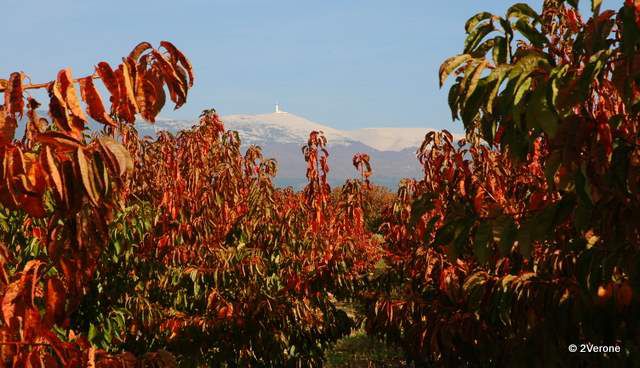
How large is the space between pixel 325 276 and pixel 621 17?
5067 mm

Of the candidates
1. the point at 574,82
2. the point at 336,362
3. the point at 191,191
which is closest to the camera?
the point at 574,82

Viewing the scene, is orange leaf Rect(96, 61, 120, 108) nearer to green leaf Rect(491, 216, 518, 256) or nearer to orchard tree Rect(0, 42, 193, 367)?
orchard tree Rect(0, 42, 193, 367)

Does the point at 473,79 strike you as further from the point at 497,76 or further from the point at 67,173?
the point at 67,173

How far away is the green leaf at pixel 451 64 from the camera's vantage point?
204 cm

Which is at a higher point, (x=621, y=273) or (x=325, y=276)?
(x=621, y=273)

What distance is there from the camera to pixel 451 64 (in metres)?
2.05

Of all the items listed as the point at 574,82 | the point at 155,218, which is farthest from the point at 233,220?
the point at 574,82

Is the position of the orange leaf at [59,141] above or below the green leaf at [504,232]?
above

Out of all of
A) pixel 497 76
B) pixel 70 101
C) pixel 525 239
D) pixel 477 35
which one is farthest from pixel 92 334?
pixel 497 76

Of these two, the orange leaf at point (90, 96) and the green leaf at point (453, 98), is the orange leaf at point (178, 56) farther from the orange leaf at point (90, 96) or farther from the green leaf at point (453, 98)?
the green leaf at point (453, 98)

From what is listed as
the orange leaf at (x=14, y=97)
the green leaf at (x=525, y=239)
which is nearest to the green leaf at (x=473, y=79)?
the green leaf at (x=525, y=239)

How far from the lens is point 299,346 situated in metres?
7.14

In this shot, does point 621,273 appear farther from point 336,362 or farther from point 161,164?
point 336,362

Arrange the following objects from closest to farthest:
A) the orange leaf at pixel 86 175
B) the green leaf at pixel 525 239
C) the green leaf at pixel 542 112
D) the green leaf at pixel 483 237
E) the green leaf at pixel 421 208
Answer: the orange leaf at pixel 86 175
the green leaf at pixel 542 112
the green leaf at pixel 525 239
the green leaf at pixel 483 237
the green leaf at pixel 421 208
